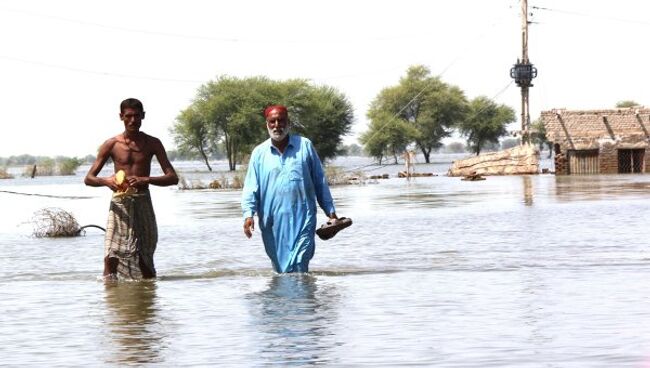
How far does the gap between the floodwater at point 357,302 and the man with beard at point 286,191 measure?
388mm

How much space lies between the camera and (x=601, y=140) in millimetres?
55625

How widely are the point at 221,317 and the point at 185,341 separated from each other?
1.30 meters

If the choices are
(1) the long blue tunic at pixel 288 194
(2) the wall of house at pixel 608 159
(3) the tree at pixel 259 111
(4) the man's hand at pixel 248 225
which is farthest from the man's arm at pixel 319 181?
(3) the tree at pixel 259 111

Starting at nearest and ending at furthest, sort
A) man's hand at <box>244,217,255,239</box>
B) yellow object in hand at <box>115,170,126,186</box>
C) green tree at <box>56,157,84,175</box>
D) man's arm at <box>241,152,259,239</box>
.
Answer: man's hand at <box>244,217,255,239</box>, yellow object in hand at <box>115,170,126,186</box>, man's arm at <box>241,152,259,239</box>, green tree at <box>56,157,84,175</box>

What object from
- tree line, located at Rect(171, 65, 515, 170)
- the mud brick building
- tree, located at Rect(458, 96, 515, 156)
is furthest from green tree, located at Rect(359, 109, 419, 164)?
the mud brick building

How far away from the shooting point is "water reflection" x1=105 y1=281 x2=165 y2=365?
26.5 feet

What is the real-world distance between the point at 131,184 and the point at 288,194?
1344 millimetres

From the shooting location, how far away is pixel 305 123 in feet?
293

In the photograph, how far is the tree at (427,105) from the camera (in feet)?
403

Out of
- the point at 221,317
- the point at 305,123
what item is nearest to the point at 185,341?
the point at 221,317

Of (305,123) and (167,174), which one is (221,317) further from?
(305,123)

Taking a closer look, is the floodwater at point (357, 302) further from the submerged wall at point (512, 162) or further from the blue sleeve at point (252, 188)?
the submerged wall at point (512, 162)

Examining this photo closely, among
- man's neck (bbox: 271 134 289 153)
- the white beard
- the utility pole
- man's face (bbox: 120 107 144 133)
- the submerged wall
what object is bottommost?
the submerged wall

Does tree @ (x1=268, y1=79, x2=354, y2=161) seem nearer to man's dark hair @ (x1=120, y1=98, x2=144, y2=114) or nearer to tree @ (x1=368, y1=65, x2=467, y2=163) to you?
tree @ (x1=368, y1=65, x2=467, y2=163)
